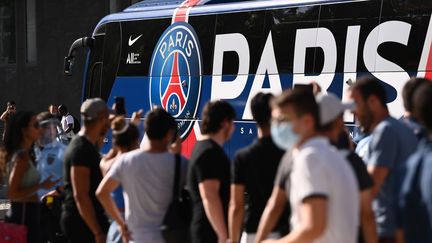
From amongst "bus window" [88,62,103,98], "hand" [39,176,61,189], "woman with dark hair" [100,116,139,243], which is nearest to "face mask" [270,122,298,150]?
Answer: "woman with dark hair" [100,116,139,243]

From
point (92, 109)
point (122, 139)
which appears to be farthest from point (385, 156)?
point (92, 109)

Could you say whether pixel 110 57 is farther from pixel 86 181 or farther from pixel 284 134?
pixel 284 134

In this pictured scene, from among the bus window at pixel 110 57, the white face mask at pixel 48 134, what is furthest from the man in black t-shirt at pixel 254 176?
the bus window at pixel 110 57

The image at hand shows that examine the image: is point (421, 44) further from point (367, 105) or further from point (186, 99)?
point (367, 105)

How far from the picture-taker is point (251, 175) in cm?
555

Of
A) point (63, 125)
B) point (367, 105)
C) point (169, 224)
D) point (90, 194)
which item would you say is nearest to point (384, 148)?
point (367, 105)

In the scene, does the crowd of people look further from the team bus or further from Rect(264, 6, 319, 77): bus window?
Rect(264, 6, 319, 77): bus window

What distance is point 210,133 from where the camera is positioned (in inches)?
230

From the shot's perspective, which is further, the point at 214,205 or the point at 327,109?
the point at 214,205

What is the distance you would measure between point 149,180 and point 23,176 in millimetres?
1527

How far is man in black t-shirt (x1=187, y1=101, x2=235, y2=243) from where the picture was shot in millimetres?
5668

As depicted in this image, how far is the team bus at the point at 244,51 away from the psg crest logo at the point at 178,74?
17 mm

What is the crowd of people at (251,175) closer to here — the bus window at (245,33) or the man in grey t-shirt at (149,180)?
the man in grey t-shirt at (149,180)

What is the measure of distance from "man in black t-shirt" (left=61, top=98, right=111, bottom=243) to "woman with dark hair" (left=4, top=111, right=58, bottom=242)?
1.68 ft
